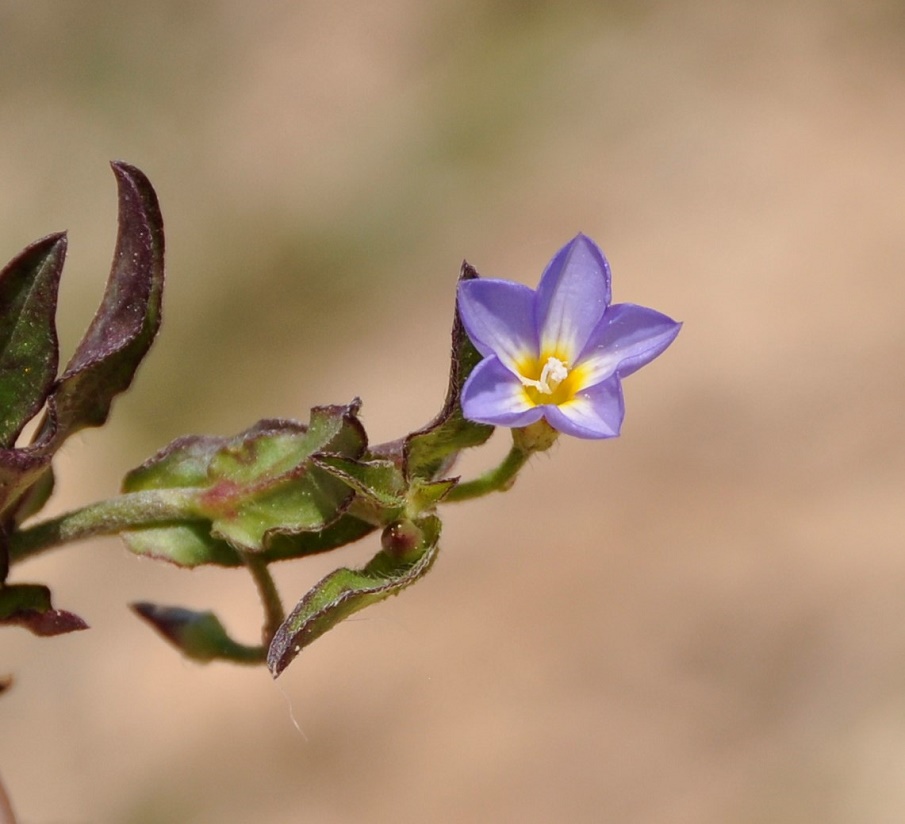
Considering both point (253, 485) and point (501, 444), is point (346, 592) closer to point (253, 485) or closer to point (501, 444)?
point (253, 485)

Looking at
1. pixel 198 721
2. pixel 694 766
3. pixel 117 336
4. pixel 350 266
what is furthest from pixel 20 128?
pixel 117 336

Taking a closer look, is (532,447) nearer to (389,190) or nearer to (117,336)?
(117,336)

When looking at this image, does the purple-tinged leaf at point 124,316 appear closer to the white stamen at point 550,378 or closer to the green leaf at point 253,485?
the green leaf at point 253,485

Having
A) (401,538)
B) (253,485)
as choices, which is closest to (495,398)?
(401,538)

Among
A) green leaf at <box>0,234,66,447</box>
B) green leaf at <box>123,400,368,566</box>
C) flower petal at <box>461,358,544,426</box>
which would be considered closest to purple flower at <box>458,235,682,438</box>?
flower petal at <box>461,358,544,426</box>

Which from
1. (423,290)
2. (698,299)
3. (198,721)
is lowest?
(198,721)

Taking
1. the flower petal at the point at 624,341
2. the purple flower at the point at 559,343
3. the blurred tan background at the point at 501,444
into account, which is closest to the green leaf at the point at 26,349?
the purple flower at the point at 559,343
